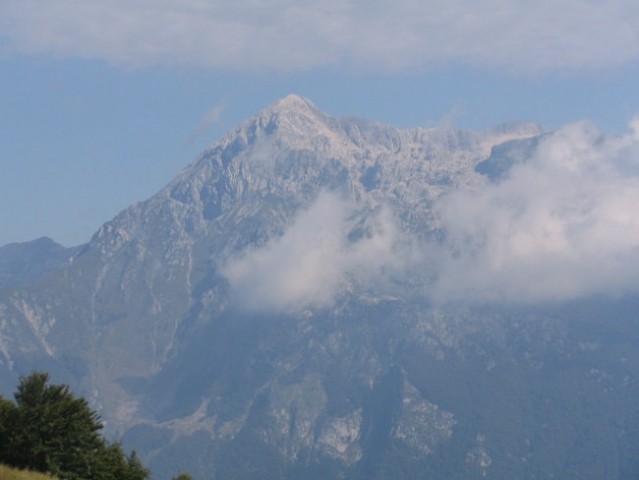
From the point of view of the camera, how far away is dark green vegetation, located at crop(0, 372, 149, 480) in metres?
80.4

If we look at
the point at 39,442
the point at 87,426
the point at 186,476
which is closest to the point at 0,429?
the point at 39,442

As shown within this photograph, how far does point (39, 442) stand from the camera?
80.7 meters

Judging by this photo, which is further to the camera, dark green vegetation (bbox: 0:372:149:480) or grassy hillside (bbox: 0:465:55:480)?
dark green vegetation (bbox: 0:372:149:480)

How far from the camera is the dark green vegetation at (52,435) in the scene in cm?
8038

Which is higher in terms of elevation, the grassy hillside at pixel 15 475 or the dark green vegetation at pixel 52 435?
the dark green vegetation at pixel 52 435

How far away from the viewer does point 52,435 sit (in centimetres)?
8219

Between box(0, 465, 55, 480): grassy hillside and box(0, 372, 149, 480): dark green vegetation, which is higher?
box(0, 372, 149, 480): dark green vegetation

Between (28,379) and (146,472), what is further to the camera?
(146,472)

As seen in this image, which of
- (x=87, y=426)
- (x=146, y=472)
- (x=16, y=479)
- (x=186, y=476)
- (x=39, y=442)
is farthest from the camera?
(x=186, y=476)

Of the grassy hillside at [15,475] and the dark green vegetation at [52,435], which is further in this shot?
the dark green vegetation at [52,435]

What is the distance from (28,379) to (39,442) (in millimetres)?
10854

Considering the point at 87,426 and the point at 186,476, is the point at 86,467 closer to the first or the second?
the point at 87,426

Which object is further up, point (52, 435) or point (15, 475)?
point (52, 435)

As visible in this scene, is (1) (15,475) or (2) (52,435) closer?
(1) (15,475)
